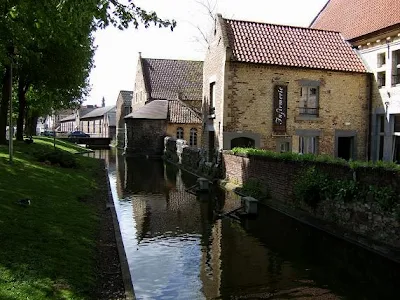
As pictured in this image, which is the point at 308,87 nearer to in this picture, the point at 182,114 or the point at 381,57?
the point at 381,57

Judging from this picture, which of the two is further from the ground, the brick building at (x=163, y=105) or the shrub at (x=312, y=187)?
the brick building at (x=163, y=105)

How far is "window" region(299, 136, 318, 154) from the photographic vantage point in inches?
938

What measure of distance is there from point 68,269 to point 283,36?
2060 centimetres

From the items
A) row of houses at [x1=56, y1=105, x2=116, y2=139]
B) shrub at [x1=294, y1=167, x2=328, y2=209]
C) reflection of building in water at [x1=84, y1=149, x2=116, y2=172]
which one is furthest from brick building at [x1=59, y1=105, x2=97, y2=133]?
shrub at [x1=294, y1=167, x2=328, y2=209]

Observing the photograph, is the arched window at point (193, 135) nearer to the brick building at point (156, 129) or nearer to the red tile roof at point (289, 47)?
the brick building at point (156, 129)


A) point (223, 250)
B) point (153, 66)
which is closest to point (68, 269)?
point (223, 250)

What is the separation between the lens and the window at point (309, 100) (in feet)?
77.0

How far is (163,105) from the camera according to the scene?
43.6m

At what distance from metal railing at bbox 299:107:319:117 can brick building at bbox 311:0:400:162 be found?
3.13m

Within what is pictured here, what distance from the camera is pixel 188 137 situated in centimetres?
4153

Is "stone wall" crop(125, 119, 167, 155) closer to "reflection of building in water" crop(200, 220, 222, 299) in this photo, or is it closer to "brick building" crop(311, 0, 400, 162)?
"brick building" crop(311, 0, 400, 162)

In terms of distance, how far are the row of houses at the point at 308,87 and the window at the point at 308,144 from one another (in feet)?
0.19

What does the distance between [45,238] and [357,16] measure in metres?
23.0

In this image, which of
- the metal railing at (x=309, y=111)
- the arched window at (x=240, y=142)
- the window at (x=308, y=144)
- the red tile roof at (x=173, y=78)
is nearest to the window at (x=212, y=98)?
the arched window at (x=240, y=142)
